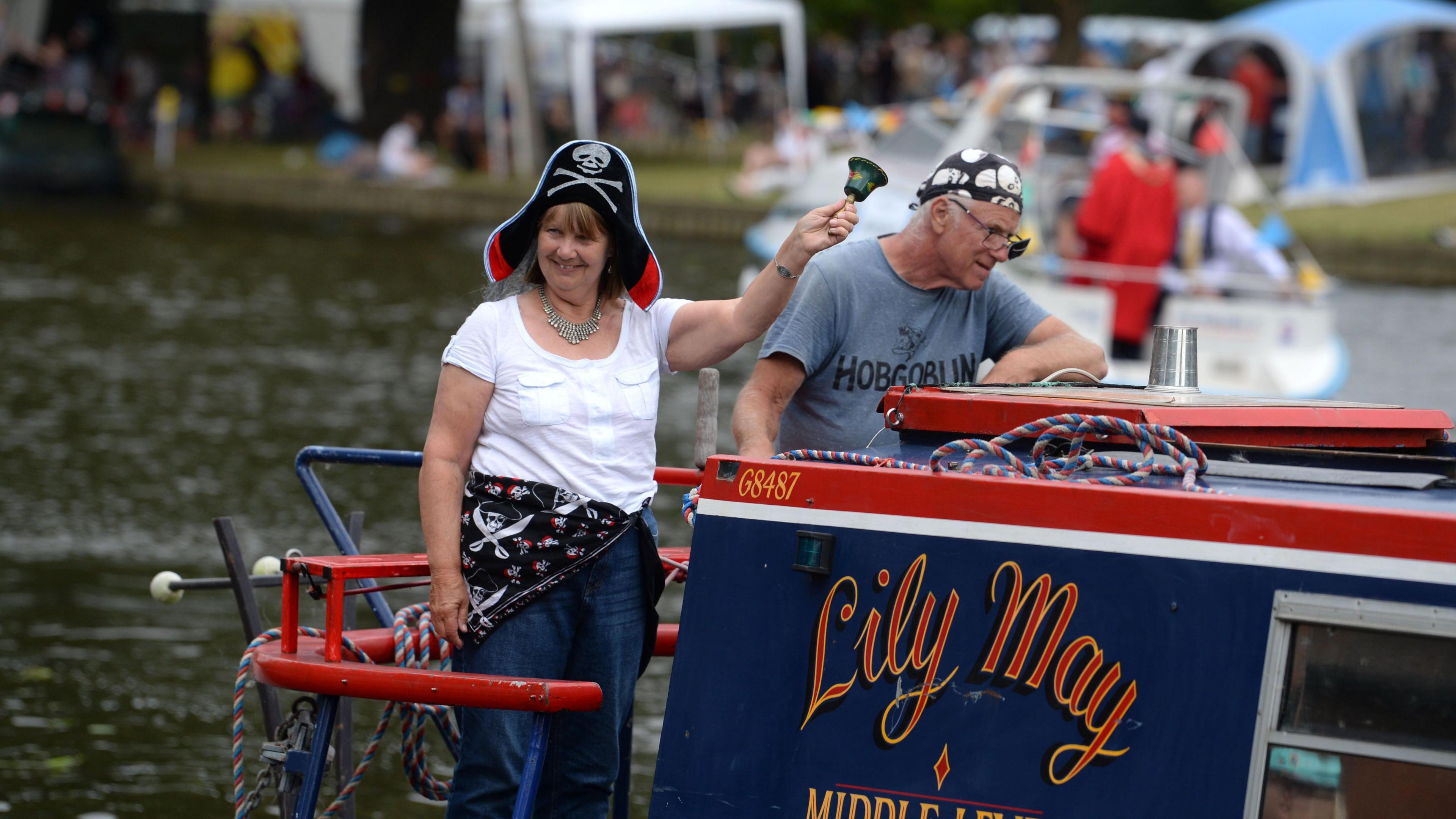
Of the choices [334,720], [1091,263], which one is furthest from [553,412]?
[1091,263]

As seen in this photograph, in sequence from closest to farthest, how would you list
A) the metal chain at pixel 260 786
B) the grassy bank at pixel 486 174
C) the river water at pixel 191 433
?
the metal chain at pixel 260 786 → the river water at pixel 191 433 → the grassy bank at pixel 486 174

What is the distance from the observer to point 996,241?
419 cm

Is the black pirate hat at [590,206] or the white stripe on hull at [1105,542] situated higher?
the black pirate hat at [590,206]

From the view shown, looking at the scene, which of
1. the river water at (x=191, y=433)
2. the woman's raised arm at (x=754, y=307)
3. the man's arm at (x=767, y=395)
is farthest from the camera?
the river water at (x=191, y=433)

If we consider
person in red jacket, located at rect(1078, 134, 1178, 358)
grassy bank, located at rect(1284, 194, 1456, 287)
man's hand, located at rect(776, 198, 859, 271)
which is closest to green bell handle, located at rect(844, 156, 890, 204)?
man's hand, located at rect(776, 198, 859, 271)

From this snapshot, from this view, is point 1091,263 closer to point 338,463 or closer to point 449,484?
point 338,463

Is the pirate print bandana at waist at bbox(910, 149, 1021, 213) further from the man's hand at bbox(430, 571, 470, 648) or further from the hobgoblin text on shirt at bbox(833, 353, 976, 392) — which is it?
the man's hand at bbox(430, 571, 470, 648)

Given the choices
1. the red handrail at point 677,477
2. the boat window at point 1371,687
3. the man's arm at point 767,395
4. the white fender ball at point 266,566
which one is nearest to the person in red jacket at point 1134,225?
the red handrail at point 677,477

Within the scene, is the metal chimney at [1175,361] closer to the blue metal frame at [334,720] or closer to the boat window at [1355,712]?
the boat window at [1355,712]

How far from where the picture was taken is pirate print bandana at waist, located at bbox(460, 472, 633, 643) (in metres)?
3.44

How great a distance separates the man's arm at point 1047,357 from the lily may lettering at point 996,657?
4.72 ft

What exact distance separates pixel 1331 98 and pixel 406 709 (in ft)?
89.1

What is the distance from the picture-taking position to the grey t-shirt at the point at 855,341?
414 cm

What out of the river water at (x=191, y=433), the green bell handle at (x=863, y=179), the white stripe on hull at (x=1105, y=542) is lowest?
the river water at (x=191, y=433)
